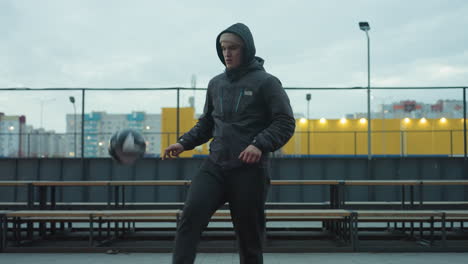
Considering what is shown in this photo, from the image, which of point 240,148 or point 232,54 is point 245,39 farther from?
point 240,148

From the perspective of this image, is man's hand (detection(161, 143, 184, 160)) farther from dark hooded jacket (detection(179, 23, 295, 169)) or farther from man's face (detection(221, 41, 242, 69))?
man's face (detection(221, 41, 242, 69))

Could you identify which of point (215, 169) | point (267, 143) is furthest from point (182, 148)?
point (267, 143)

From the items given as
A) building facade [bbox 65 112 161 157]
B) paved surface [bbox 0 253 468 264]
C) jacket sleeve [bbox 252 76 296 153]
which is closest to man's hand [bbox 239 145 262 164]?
jacket sleeve [bbox 252 76 296 153]

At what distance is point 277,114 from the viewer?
9.25 ft

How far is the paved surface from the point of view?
19.6 ft

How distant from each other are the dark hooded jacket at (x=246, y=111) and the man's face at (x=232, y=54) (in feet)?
0.10

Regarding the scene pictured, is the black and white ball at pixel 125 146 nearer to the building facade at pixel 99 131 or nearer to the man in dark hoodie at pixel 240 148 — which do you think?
the man in dark hoodie at pixel 240 148

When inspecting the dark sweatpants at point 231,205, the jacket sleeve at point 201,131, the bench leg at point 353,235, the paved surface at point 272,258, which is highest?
the jacket sleeve at point 201,131

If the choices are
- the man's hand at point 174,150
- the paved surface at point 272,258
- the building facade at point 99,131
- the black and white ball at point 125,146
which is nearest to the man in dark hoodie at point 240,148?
the man's hand at point 174,150

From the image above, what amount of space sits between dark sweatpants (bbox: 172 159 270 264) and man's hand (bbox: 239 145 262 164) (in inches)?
5.8

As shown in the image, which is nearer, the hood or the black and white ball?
the hood

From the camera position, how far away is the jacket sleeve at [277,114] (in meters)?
2.75

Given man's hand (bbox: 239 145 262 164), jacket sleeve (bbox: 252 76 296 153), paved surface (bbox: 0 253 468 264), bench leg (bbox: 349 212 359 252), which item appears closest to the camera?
man's hand (bbox: 239 145 262 164)

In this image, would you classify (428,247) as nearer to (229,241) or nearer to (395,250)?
(395,250)
